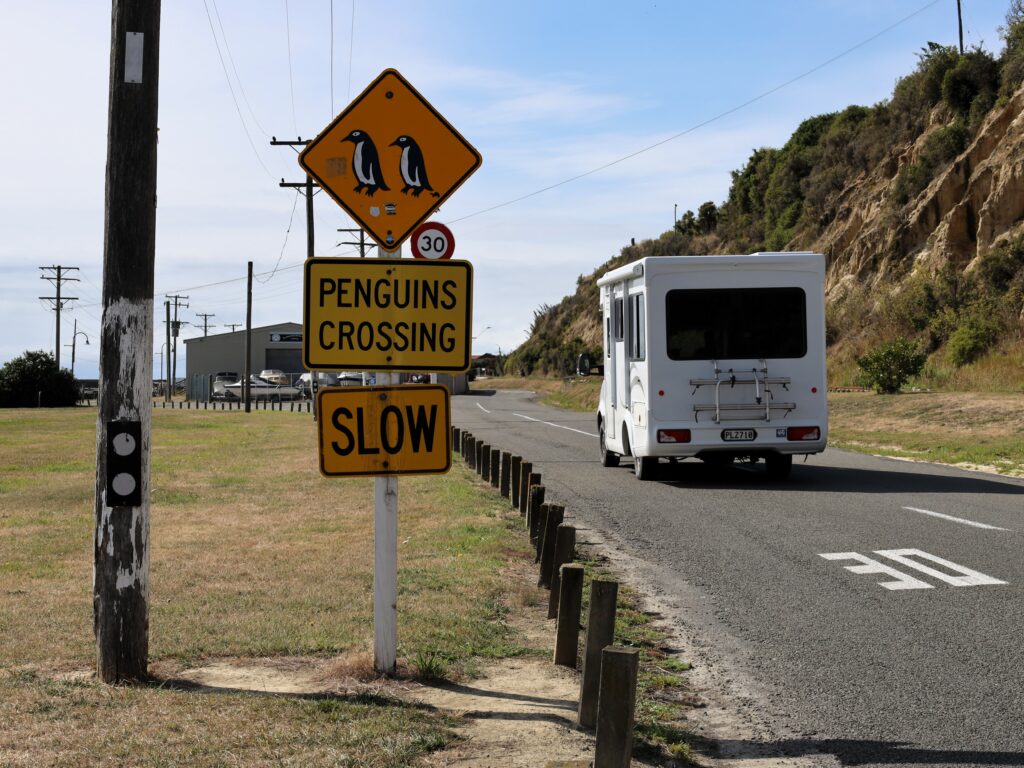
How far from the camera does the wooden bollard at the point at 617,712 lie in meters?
4.30

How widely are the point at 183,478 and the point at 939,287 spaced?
2671 cm

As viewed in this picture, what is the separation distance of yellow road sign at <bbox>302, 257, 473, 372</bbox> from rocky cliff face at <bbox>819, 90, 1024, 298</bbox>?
34836mm

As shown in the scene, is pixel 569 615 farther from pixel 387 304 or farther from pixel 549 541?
pixel 549 541

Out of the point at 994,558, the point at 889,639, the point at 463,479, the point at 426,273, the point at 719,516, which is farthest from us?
the point at 463,479

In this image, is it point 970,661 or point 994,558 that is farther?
point 994,558

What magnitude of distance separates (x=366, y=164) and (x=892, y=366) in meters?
27.1

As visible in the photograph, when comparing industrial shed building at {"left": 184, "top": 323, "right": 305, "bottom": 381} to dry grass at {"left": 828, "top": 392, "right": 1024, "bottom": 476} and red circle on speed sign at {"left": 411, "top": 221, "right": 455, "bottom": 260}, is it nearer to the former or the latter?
dry grass at {"left": 828, "top": 392, "right": 1024, "bottom": 476}

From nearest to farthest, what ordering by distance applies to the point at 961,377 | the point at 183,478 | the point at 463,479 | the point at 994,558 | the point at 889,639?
the point at 889,639 < the point at 994,558 < the point at 463,479 < the point at 183,478 < the point at 961,377

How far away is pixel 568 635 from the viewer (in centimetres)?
638

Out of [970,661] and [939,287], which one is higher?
[939,287]

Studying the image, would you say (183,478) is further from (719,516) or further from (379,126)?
(379,126)

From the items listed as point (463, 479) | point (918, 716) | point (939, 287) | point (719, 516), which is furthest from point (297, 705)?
point (939, 287)

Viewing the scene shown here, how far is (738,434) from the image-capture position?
15.4m

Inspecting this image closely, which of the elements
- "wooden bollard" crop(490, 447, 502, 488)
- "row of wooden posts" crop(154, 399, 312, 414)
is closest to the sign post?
"wooden bollard" crop(490, 447, 502, 488)
